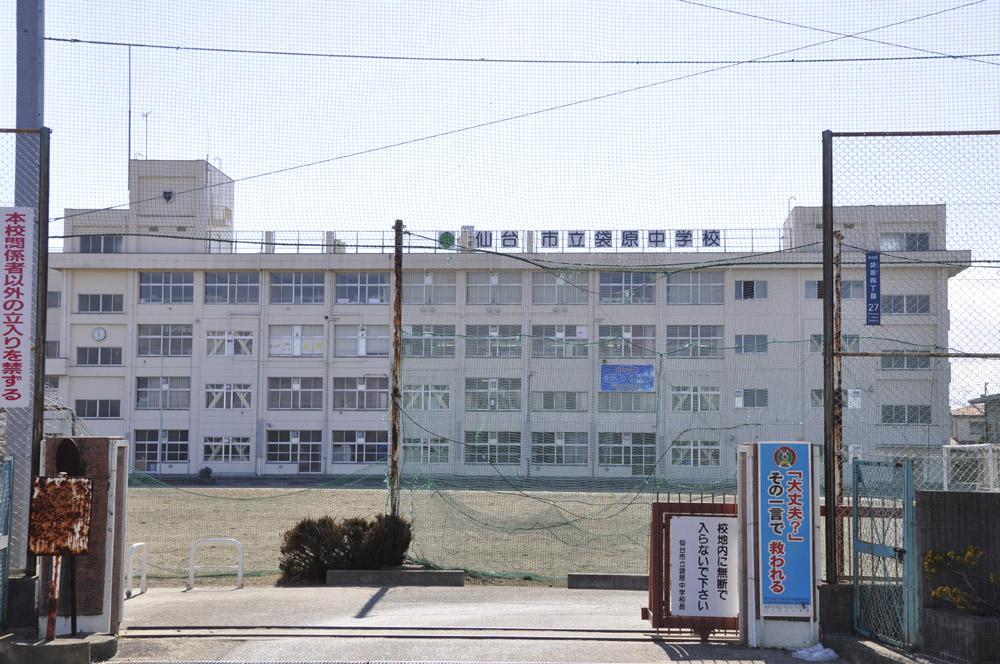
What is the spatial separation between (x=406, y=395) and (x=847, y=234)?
7.12m

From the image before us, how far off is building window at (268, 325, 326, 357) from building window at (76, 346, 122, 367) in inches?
293

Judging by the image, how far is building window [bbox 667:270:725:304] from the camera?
4281 centimetres

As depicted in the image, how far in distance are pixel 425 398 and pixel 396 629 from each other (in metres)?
6.19

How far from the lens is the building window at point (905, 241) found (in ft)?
35.2

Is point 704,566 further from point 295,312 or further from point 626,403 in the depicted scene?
point 295,312

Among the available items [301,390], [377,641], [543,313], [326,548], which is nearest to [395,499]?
[326,548]

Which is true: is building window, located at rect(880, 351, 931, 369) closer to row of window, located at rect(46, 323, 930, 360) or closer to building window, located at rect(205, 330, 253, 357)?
row of window, located at rect(46, 323, 930, 360)

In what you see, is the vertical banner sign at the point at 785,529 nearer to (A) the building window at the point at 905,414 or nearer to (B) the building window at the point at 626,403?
(B) the building window at the point at 626,403

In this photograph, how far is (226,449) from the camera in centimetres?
4669

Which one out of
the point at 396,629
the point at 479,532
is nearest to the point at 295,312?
the point at 479,532

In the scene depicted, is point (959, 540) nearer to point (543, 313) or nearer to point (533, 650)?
point (533, 650)

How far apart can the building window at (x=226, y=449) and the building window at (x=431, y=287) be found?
11156 mm

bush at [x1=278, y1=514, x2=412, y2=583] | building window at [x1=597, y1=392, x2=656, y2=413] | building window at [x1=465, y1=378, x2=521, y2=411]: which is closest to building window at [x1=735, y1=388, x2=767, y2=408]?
building window at [x1=597, y1=392, x2=656, y2=413]

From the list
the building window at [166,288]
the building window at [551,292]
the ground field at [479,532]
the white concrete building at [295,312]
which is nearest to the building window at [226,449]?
the white concrete building at [295,312]
